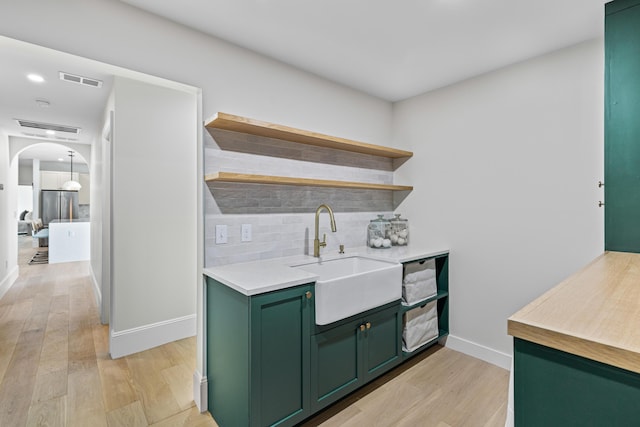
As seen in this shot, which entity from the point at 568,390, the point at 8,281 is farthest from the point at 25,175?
the point at 568,390

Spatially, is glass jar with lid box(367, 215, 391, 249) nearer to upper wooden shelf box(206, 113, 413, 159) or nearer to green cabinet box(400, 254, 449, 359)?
green cabinet box(400, 254, 449, 359)

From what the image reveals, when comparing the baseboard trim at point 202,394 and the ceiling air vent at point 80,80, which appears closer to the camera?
the baseboard trim at point 202,394

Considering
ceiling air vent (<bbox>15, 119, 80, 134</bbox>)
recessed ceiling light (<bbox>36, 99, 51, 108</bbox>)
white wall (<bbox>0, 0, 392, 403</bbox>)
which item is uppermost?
ceiling air vent (<bbox>15, 119, 80, 134</bbox>)

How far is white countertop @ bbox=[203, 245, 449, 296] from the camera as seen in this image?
62.4 inches

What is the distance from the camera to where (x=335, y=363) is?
190cm

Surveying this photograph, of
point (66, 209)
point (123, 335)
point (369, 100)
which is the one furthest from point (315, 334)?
point (66, 209)

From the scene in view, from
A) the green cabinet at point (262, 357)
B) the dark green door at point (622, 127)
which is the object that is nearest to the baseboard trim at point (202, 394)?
the green cabinet at point (262, 357)

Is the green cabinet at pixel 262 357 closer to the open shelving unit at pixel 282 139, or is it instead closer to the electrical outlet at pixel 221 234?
the electrical outlet at pixel 221 234

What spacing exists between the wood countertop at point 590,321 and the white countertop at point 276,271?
1100 millimetres

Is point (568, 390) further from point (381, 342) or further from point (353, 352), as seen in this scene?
point (381, 342)

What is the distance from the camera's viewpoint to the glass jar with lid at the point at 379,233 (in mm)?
2850

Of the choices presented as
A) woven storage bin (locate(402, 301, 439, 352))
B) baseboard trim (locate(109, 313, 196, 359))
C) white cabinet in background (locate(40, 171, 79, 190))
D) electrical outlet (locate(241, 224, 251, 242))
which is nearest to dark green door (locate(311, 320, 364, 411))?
woven storage bin (locate(402, 301, 439, 352))

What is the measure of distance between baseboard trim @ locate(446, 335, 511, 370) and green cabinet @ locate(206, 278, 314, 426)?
1.63 m

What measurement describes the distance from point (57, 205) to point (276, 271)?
11007 millimetres
